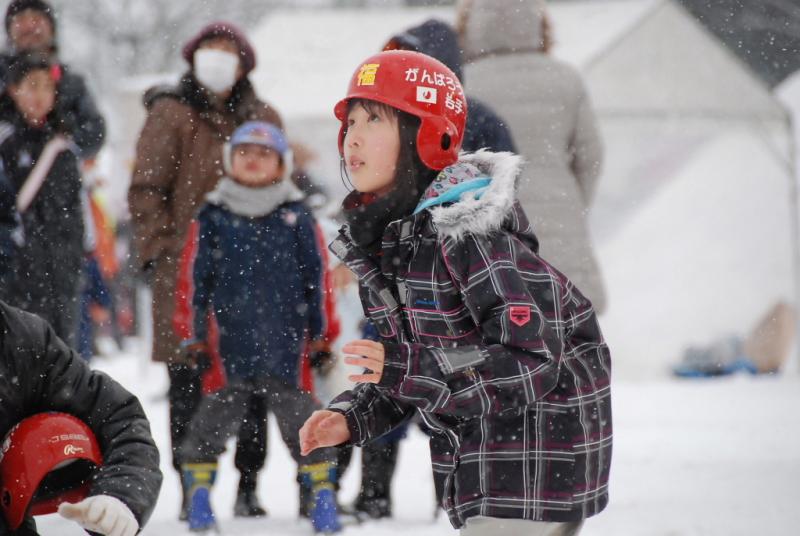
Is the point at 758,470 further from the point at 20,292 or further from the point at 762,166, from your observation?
the point at 762,166

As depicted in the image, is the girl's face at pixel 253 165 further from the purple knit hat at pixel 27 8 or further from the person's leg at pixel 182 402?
the purple knit hat at pixel 27 8

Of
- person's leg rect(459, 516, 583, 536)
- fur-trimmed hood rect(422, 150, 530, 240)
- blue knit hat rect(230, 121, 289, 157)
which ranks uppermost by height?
blue knit hat rect(230, 121, 289, 157)

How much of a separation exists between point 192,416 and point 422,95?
2.33 meters

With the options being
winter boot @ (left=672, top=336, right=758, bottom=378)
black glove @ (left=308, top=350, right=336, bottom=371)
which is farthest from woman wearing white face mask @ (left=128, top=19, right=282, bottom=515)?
winter boot @ (left=672, top=336, right=758, bottom=378)

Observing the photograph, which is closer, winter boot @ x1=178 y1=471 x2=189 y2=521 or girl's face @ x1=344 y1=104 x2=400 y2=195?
girl's face @ x1=344 y1=104 x2=400 y2=195

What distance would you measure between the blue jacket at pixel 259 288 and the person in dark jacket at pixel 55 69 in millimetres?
1034

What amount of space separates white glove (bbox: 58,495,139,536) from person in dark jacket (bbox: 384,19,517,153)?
6.73 feet

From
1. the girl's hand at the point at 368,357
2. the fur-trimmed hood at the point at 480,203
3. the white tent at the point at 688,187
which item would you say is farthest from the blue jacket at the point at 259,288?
the white tent at the point at 688,187

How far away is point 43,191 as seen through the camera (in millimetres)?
4723

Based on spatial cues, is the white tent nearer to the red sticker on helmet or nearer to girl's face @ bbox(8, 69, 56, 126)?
girl's face @ bbox(8, 69, 56, 126)

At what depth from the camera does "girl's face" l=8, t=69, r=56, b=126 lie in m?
4.71

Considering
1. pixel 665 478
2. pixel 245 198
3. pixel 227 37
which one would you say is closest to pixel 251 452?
pixel 245 198

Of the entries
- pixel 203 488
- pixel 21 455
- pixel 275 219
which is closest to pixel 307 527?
pixel 203 488

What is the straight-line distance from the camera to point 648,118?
9.70 metres
